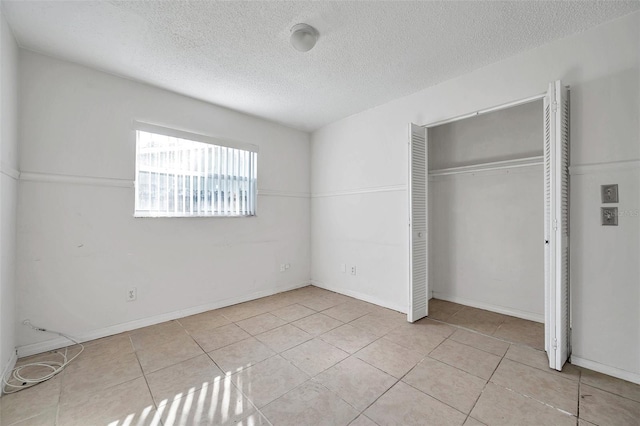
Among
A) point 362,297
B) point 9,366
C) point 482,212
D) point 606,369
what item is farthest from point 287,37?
point 606,369

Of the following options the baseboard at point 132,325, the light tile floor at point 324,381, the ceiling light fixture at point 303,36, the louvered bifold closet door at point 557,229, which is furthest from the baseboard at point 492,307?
the ceiling light fixture at point 303,36

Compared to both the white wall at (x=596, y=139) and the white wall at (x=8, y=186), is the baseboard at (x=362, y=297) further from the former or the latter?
the white wall at (x=8, y=186)

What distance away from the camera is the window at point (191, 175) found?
288 cm

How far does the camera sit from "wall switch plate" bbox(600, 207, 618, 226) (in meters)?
1.94

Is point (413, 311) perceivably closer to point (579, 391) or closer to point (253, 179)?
point (579, 391)

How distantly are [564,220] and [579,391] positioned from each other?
1.19 m

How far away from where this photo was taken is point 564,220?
2.02 m

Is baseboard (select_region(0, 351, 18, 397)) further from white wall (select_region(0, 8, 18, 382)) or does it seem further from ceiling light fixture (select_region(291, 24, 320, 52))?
ceiling light fixture (select_region(291, 24, 320, 52))

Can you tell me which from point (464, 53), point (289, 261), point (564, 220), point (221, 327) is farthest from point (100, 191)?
point (564, 220)

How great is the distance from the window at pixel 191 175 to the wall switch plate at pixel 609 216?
11.8 feet

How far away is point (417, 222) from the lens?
299cm

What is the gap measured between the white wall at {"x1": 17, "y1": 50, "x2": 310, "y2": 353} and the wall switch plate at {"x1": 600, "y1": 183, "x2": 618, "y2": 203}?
367 centimetres

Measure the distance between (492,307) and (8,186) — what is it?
4.92m

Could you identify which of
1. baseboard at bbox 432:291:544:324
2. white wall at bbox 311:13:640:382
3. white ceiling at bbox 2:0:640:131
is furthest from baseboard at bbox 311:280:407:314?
white ceiling at bbox 2:0:640:131
